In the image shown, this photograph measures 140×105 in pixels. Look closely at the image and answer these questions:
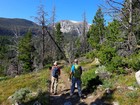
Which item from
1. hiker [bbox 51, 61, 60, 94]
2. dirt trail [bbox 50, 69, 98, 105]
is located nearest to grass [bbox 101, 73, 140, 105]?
dirt trail [bbox 50, 69, 98, 105]

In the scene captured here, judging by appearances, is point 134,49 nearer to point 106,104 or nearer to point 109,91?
point 109,91

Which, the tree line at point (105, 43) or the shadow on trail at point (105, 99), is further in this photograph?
the tree line at point (105, 43)

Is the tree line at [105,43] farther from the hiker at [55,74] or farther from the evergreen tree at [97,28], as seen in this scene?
the hiker at [55,74]

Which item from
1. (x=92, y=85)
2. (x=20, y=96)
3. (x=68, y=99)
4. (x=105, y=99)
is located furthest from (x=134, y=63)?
(x=20, y=96)

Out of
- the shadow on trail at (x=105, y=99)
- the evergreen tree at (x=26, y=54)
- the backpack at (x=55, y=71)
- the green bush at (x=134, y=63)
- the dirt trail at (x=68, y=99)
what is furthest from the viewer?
the evergreen tree at (x=26, y=54)

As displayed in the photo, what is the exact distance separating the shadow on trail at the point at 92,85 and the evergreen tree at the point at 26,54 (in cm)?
3951

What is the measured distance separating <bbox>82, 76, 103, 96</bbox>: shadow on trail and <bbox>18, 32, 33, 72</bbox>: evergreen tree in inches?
1556

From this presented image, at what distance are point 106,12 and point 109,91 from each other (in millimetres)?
8763

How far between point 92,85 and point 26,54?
40952 mm

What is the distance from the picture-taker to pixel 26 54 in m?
55.2

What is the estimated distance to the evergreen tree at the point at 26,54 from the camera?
5475 centimetres

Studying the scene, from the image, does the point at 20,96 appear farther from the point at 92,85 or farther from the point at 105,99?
the point at 105,99

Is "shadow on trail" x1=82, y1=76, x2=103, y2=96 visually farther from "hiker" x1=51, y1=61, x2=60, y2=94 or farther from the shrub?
the shrub

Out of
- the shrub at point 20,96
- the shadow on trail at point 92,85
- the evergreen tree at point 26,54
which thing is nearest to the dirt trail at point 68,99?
the shadow on trail at point 92,85
